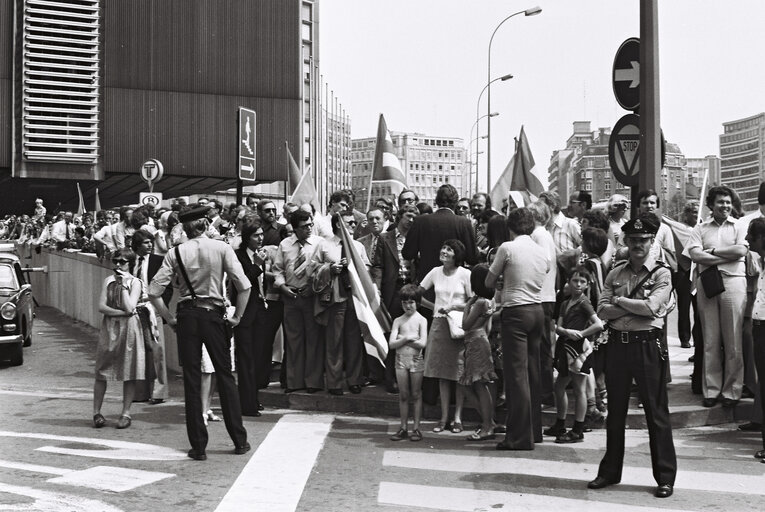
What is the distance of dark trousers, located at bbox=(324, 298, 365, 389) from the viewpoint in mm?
10977

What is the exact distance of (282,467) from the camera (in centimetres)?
790

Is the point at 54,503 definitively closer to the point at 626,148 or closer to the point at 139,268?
the point at 139,268

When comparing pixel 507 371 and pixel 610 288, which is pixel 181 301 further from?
pixel 610 288

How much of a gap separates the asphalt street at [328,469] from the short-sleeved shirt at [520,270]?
Answer: 52.6 inches

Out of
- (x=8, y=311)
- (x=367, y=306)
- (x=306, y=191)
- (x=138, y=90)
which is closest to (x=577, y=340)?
(x=367, y=306)

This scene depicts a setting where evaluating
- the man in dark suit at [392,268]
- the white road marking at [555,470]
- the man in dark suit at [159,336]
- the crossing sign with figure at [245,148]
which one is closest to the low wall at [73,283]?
the man in dark suit at [159,336]

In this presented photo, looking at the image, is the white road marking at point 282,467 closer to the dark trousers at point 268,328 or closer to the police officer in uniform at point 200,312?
the police officer in uniform at point 200,312

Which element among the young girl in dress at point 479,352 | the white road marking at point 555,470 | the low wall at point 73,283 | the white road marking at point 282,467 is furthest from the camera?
the low wall at point 73,283

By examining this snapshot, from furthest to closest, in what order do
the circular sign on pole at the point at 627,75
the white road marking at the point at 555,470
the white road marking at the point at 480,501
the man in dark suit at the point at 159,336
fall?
the circular sign on pole at the point at 627,75
the man in dark suit at the point at 159,336
the white road marking at the point at 555,470
the white road marking at the point at 480,501

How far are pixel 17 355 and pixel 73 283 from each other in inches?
265

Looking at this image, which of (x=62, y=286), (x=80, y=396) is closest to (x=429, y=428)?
(x=80, y=396)

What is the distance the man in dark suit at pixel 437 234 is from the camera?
1027 cm

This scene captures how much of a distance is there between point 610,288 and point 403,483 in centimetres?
212

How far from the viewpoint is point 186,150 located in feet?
142
